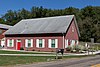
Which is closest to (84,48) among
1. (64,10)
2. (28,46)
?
(28,46)

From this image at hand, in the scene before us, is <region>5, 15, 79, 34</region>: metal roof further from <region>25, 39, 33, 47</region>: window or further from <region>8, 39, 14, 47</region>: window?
<region>8, 39, 14, 47</region>: window

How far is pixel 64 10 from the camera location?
10344cm

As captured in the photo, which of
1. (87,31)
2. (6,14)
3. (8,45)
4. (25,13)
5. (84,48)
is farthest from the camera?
(6,14)

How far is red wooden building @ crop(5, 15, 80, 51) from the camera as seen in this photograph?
48062mm

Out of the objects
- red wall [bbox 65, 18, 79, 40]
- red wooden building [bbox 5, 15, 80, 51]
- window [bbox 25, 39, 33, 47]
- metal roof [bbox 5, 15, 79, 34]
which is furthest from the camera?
window [bbox 25, 39, 33, 47]

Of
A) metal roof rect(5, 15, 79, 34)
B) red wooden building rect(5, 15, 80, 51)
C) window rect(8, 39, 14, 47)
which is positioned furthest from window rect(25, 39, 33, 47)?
window rect(8, 39, 14, 47)

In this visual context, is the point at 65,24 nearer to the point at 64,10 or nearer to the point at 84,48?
the point at 84,48

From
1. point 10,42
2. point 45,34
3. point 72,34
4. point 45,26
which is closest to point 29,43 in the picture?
point 45,34

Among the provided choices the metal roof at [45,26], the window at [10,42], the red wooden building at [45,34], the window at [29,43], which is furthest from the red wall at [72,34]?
the window at [10,42]

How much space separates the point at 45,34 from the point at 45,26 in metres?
2.79

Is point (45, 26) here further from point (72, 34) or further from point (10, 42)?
point (10, 42)

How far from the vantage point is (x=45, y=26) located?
52.0 m

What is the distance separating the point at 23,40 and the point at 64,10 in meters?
52.6

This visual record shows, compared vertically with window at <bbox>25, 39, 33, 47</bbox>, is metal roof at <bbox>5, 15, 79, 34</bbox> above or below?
above
